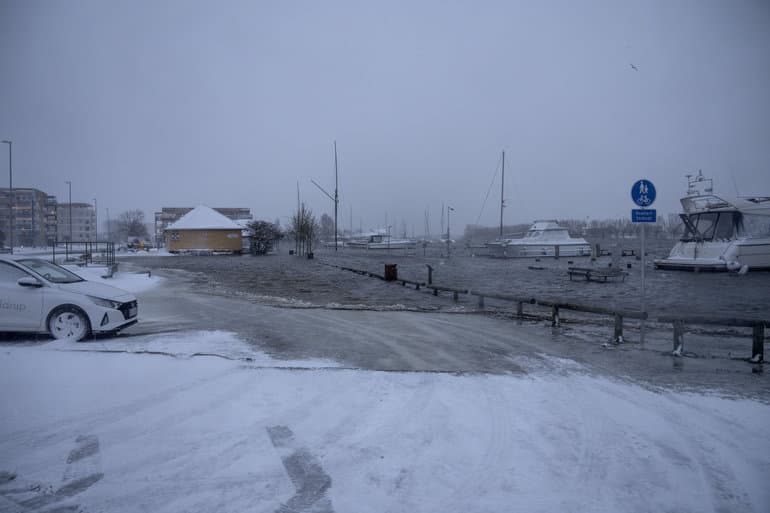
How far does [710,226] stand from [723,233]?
92 cm

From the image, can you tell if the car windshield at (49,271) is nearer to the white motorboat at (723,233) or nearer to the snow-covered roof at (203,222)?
the white motorboat at (723,233)

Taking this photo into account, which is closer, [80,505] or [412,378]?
[80,505]

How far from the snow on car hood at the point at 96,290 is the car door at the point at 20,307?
449 mm

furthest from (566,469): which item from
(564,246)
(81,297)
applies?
(564,246)

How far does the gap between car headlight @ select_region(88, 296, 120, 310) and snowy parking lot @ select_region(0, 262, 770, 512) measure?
35.0 inches

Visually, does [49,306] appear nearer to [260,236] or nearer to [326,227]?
[260,236]

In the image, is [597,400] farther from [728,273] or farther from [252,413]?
[728,273]

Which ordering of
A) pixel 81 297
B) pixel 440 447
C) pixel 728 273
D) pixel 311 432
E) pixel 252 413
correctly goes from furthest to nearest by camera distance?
pixel 728 273 < pixel 81 297 < pixel 252 413 < pixel 311 432 < pixel 440 447

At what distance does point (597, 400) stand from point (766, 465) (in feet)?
5.64

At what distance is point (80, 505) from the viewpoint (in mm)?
3268

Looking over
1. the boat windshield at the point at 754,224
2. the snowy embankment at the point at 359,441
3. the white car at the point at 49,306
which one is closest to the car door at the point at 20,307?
the white car at the point at 49,306

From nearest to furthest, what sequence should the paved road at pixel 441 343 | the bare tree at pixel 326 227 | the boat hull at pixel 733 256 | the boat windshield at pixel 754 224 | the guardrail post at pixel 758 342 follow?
the paved road at pixel 441 343, the guardrail post at pixel 758 342, the boat hull at pixel 733 256, the boat windshield at pixel 754 224, the bare tree at pixel 326 227

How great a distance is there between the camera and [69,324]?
815 centimetres

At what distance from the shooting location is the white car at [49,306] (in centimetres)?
798
